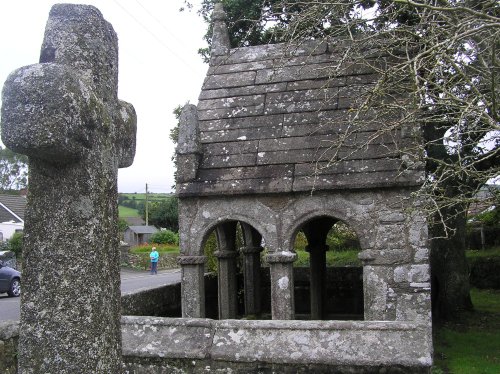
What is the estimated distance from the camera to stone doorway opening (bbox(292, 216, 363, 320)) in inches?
475

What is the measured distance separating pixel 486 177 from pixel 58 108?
4.97m

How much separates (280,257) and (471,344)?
4.67 meters

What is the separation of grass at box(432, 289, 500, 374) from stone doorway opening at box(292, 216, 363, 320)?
2128 mm

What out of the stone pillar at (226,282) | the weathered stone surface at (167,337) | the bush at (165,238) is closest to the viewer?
the weathered stone surface at (167,337)

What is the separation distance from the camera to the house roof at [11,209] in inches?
1561

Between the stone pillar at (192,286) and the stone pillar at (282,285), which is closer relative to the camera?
the stone pillar at (282,285)

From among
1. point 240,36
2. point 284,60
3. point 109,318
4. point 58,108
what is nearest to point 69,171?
point 58,108

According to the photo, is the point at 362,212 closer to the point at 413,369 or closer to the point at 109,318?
the point at 413,369

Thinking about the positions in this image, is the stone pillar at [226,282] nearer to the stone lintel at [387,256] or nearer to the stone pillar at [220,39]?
the stone lintel at [387,256]

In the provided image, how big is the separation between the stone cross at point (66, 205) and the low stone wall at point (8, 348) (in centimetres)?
335

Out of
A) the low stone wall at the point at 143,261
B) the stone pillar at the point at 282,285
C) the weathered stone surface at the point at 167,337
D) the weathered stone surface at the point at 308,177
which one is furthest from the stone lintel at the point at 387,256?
the low stone wall at the point at 143,261

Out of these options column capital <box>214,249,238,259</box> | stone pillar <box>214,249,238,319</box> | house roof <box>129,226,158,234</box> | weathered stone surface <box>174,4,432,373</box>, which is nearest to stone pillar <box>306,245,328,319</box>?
stone pillar <box>214,249,238,319</box>

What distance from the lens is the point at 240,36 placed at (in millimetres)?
14859

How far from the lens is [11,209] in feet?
134
